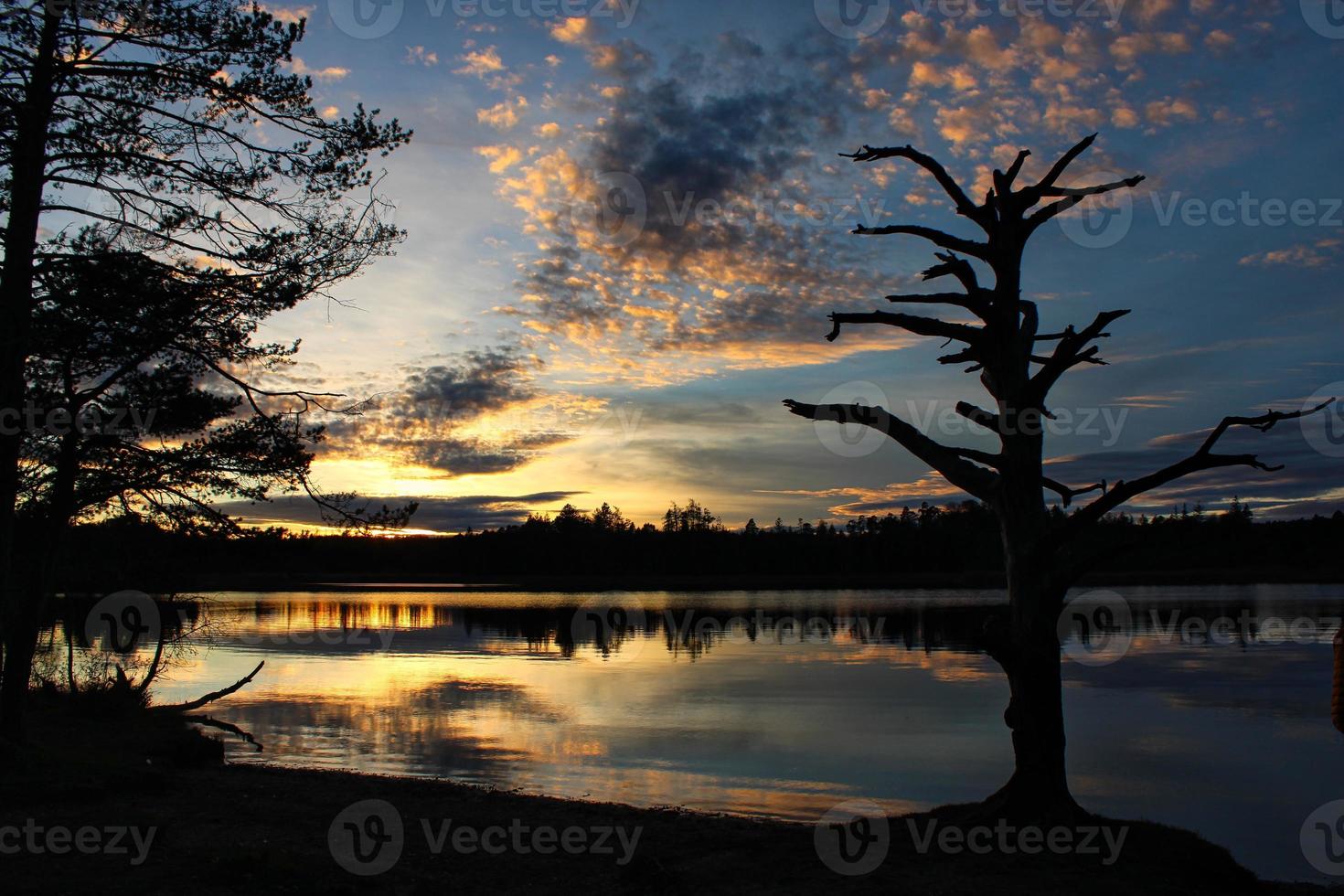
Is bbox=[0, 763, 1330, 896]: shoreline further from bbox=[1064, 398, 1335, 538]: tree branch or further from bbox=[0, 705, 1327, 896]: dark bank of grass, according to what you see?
bbox=[1064, 398, 1335, 538]: tree branch

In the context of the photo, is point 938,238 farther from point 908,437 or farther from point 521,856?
point 521,856

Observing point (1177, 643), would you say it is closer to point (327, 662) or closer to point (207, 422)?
point (327, 662)

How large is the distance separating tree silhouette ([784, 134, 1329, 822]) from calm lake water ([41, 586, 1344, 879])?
4.48 m

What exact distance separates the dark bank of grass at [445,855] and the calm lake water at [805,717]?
2882 millimetres

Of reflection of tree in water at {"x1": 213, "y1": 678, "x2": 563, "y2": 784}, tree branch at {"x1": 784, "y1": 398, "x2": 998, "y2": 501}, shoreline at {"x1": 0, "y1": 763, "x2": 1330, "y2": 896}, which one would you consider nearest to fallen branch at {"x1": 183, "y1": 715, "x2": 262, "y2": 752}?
reflection of tree in water at {"x1": 213, "y1": 678, "x2": 563, "y2": 784}

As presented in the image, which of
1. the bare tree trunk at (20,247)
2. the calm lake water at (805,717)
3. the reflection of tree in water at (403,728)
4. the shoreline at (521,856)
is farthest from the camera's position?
the reflection of tree in water at (403,728)

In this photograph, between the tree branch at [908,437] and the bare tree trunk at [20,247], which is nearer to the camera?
the tree branch at [908,437]

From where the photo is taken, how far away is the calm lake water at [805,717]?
14.7 m

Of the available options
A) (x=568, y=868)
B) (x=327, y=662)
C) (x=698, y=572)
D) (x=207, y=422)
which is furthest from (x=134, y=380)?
(x=698, y=572)

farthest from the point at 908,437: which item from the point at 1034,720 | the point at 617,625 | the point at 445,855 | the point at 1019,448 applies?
the point at 617,625

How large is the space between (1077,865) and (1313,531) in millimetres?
142374

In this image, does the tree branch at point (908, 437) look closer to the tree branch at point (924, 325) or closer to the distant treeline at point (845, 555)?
the tree branch at point (924, 325)

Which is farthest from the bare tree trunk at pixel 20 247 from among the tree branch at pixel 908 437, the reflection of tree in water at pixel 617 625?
the reflection of tree in water at pixel 617 625

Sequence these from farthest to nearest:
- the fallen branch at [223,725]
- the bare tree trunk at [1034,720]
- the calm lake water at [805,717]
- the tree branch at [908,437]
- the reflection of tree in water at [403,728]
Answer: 1. the fallen branch at [223,725]
2. the reflection of tree in water at [403,728]
3. the calm lake water at [805,717]
4. the tree branch at [908,437]
5. the bare tree trunk at [1034,720]
